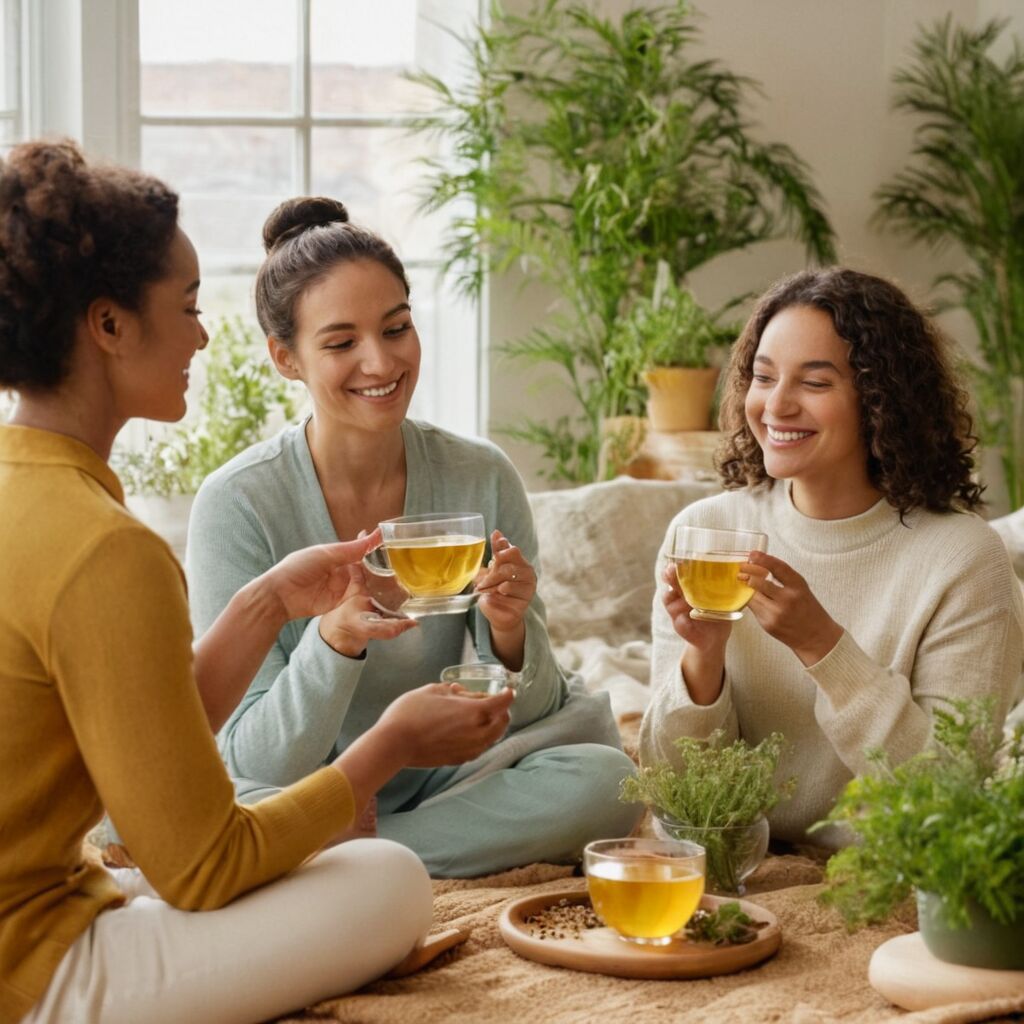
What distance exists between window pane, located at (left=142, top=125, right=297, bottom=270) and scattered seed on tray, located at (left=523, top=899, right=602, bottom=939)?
351 centimetres

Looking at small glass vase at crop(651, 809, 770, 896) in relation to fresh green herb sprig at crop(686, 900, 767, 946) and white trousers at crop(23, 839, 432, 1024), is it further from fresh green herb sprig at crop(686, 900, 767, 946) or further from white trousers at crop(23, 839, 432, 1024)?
white trousers at crop(23, 839, 432, 1024)

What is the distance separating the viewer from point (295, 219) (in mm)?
2914

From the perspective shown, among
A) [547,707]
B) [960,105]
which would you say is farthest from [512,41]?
[547,707]

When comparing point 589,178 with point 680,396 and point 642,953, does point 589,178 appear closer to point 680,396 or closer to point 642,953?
point 680,396

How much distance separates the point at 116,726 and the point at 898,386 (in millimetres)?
1465

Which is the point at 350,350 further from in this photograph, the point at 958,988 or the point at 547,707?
the point at 958,988

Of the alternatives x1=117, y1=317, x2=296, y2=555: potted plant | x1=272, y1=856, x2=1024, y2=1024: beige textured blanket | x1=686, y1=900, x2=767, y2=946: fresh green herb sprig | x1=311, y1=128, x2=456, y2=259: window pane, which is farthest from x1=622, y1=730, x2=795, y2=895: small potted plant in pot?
x1=311, y1=128, x2=456, y2=259: window pane

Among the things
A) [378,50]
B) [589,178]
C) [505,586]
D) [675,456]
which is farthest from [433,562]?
[378,50]

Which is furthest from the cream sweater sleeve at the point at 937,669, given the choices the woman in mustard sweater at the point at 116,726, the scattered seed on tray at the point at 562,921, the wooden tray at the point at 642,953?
the woman in mustard sweater at the point at 116,726

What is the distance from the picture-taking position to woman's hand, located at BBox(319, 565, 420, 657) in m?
2.41

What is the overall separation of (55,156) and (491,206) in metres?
3.59

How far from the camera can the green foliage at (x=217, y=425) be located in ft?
15.5

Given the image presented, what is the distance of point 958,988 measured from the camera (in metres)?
1.89

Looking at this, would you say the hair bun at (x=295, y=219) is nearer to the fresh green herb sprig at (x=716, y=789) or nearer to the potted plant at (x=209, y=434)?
the fresh green herb sprig at (x=716, y=789)
